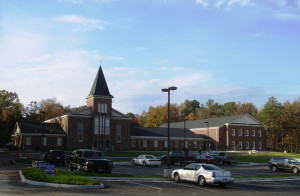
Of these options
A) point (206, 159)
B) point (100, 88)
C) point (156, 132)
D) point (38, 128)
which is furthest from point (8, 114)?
point (206, 159)

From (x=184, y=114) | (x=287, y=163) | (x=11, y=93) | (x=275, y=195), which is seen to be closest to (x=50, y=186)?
(x=275, y=195)

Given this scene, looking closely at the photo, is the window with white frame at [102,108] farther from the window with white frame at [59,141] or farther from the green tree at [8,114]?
the green tree at [8,114]

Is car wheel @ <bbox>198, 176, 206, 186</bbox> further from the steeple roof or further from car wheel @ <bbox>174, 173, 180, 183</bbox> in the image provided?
the steeple roof

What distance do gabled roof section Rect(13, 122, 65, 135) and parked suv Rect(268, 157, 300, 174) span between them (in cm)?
4498

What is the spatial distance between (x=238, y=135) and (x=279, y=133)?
19.9 metres

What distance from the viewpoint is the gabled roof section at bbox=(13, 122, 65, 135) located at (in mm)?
62562

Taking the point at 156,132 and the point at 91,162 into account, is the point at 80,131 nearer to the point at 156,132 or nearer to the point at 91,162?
the point at 156,132

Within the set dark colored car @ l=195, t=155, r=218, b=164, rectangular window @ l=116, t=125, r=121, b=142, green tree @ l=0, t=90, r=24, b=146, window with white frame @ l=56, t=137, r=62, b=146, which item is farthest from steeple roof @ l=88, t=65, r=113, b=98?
dark colored car @ l=195, t=155, r=218, b=164

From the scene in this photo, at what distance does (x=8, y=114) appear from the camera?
241 feet

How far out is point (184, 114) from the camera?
129250 millimetres

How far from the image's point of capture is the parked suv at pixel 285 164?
101ft

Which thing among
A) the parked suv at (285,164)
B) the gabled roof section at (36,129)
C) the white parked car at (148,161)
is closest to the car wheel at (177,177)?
the white parked car at (148,161)

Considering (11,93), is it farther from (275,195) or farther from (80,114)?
(275,195)

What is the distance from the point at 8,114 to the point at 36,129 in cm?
1330
